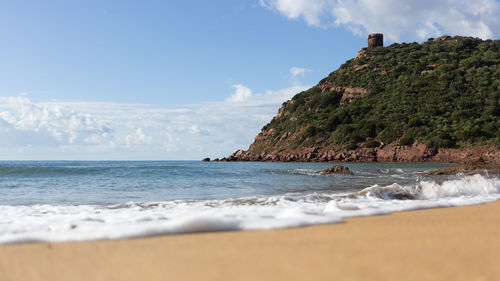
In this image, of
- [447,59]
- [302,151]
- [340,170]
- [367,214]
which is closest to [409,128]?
[302,151]

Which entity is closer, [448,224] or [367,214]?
[448,224]

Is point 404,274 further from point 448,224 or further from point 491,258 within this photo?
point 448,224

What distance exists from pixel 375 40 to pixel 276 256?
71.9 metres

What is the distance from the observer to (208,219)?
4.24 meters

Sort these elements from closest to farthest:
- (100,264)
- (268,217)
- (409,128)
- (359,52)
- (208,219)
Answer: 1. (100,264)
2. (208,219)
3. (268,217)
4. (409,128)
5. (359,52)

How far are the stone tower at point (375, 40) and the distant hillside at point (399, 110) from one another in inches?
137

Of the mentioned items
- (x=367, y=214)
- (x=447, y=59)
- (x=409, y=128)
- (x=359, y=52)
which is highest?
(x=359, y=52)

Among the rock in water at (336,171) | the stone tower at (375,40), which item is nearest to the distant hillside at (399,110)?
the stone tower at (375,40)

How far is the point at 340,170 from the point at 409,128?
77.7 feet

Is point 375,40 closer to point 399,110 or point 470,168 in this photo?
point 399,110

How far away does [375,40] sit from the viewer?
68.6 meters

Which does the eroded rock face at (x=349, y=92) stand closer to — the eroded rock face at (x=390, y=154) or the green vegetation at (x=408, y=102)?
the green vegetation at (x=408, y=102)

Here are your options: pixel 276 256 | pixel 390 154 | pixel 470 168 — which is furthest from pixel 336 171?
pixel 390 154

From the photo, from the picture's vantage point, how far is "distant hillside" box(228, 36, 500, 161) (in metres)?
39.7
